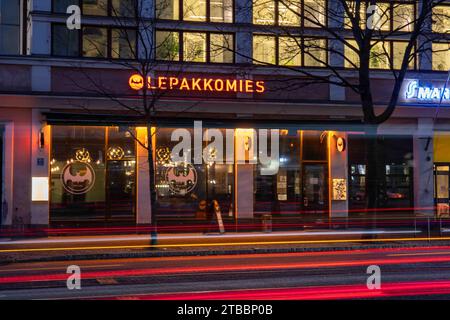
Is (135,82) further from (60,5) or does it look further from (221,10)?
(221,10)

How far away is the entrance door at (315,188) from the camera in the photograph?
26188 mm

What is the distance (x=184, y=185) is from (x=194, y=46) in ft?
17.3

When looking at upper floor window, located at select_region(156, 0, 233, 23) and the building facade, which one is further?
upper floor window, located at select_region(156, 0, 233, 23)

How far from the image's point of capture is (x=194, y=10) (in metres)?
25.5

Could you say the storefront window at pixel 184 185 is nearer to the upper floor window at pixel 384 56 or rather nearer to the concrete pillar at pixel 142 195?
the concrete pillar at pixel 142 195

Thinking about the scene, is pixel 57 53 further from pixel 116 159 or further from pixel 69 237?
pixel 69 237

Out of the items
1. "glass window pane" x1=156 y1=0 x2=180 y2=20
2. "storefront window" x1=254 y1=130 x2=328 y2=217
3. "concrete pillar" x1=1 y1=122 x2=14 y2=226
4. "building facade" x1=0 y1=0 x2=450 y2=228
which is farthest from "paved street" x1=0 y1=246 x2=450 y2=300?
"glass window pane" x1=156 y1=0 x2=180 y2=20

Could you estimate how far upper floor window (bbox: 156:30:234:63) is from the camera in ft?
81.5

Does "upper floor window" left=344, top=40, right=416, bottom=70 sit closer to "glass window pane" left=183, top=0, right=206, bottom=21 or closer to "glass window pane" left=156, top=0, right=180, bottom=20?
"glass window pane" left=183, top=0, right=206, bottom=21

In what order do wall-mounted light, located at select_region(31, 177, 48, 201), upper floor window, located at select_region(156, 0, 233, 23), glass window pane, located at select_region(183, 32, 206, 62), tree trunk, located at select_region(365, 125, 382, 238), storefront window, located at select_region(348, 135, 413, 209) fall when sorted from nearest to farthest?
1. tree trunk, located at select_region(365, 125, 382, 238)
2. wall-mounted light, located at select_region(31, 177, 48, 201)
3. glass window pane, located at select_region(183, 32, 206, 62)
4. upper floor window, located at select_region(156, 0, 233, 23)
5. storefront window, located at select_region(348, 135, 413, 209)

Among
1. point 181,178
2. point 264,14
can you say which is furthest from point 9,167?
point 264,14

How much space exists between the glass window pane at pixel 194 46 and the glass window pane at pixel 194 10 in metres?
0.61

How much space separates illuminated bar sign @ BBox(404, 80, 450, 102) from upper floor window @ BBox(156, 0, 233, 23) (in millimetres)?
7798

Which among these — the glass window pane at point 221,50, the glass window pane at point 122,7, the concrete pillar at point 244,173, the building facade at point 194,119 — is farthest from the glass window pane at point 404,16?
the glass window pane at point 122,7
